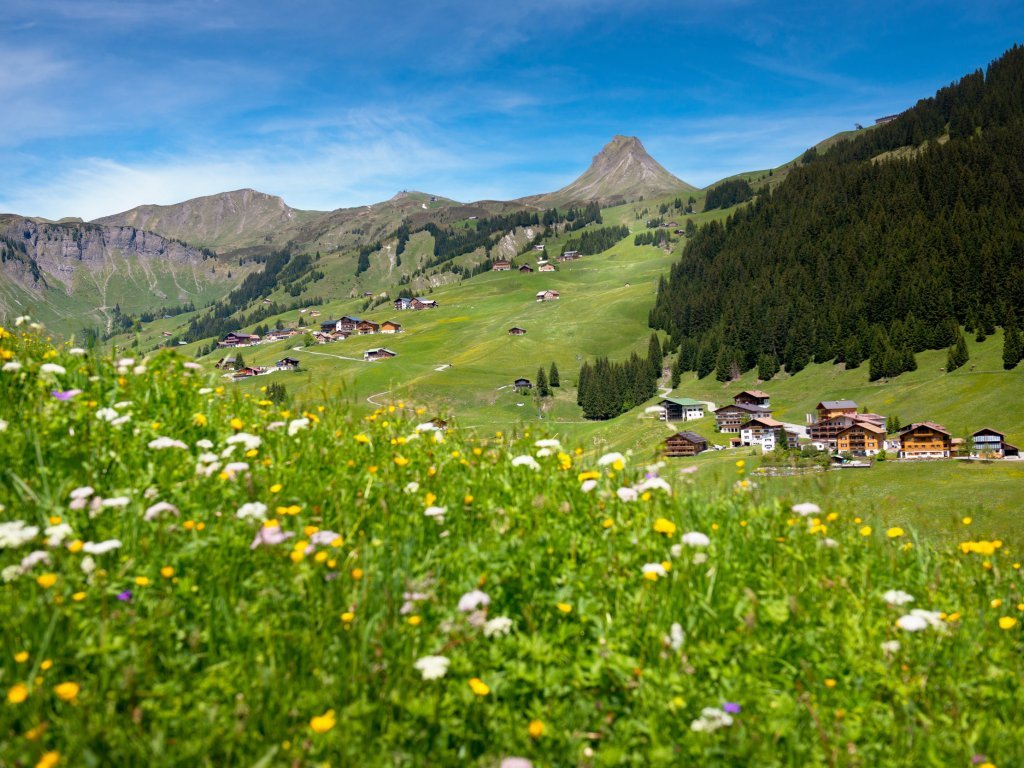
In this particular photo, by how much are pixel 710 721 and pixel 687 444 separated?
14605 cm

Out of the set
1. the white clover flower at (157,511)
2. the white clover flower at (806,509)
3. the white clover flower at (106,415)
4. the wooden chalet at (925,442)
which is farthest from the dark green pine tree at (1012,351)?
the white clover flower at (157,511)

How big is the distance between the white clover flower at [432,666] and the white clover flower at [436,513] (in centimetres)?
172

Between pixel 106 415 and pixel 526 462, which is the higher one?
pixel 106 415

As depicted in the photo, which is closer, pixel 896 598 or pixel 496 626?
pixel 496 626

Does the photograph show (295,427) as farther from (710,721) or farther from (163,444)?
(710,721)

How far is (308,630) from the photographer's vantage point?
4043 millimetres

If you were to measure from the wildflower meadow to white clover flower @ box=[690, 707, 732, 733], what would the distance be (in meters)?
0.04

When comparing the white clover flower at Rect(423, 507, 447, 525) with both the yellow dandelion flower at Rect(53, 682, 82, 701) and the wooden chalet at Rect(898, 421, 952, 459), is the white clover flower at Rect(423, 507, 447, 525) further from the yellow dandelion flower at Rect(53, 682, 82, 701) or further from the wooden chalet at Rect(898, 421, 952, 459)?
the wooden chalet at Rect(898, 421, 952, 459)

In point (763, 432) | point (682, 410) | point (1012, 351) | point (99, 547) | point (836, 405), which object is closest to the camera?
→ point (99, 547)

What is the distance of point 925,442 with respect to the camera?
121500 mm

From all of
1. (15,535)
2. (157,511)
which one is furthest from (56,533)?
(157,511)

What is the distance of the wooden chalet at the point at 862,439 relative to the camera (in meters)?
128

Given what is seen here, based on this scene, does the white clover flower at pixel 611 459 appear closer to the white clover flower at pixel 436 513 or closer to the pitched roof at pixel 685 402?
the white clover flower at pixel 436 513

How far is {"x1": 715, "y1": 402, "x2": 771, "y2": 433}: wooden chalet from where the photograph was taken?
15975 centimetres
